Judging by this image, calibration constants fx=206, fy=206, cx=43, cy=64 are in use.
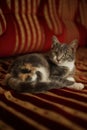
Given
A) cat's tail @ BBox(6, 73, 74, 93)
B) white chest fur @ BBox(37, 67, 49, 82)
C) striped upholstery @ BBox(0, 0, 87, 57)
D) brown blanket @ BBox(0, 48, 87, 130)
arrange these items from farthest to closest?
striped upholstery @ BBox(0, 0, 87, 57) → white chest fur @ BBox(37, 67, 49, 82) → cat's tail @ BBox(6, 73, 74, 93) → brown blanket @ BBox(0, 48, 87, 130)

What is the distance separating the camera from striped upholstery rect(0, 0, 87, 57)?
1.52 meters

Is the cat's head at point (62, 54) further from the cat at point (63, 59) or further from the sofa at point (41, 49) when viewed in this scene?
the sofa at point (41, 49)

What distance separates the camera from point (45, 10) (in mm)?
1782

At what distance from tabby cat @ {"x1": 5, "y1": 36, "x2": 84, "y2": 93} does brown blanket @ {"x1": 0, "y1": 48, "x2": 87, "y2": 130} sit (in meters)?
0.04

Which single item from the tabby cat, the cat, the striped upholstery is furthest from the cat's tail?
the striped upholstery

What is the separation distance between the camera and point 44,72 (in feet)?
3.71

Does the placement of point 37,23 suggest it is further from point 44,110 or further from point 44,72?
point 44,110

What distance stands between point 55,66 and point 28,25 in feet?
1.94

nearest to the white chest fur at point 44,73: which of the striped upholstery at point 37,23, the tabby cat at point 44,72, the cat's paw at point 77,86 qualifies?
the tabby cat at point 44,72

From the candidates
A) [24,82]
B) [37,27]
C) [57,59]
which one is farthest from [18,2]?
[24,82]

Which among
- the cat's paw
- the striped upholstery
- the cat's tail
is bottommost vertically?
the cat's paw

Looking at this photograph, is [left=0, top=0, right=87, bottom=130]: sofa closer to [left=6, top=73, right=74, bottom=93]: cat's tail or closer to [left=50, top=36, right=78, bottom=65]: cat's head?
[left=6, top=73, right=74, bottom=93]: cat's tail

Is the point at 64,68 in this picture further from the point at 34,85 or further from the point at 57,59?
the point at 34,85

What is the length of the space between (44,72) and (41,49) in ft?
2.20
